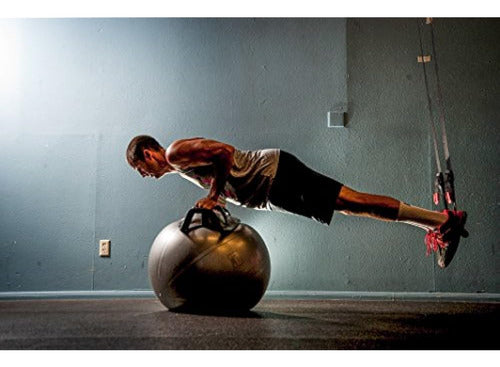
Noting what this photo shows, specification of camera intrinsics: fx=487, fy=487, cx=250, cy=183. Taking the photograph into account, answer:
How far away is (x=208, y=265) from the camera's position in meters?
2.25

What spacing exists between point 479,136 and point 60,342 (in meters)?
3.40

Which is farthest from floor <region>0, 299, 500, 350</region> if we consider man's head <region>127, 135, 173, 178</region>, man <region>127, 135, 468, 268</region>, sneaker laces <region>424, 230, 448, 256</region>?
man's head <region>127, 135, 173, 178</region>

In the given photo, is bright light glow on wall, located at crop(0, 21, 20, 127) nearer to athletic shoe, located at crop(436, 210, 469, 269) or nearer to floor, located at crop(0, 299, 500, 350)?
floor, located at crop(0, 299, 500, 350)

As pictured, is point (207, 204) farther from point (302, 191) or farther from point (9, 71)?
point (9, 71)

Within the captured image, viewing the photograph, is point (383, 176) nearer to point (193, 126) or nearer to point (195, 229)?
point (193, 126)

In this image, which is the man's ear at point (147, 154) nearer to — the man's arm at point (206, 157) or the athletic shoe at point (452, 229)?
the man's arm at point (206, 157)

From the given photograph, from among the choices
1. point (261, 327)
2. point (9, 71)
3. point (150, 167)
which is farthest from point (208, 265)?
point (9, 71)

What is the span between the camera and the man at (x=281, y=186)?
8.35ft

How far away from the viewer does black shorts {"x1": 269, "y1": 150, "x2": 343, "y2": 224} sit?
2.57 metres

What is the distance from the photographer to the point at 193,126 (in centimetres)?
399

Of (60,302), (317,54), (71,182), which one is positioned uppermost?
(317,54)

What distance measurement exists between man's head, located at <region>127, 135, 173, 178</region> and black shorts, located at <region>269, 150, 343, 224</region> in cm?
61

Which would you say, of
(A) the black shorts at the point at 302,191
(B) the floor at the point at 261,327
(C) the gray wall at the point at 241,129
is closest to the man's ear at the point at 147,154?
(A) the black shorts at the point at 302,191
